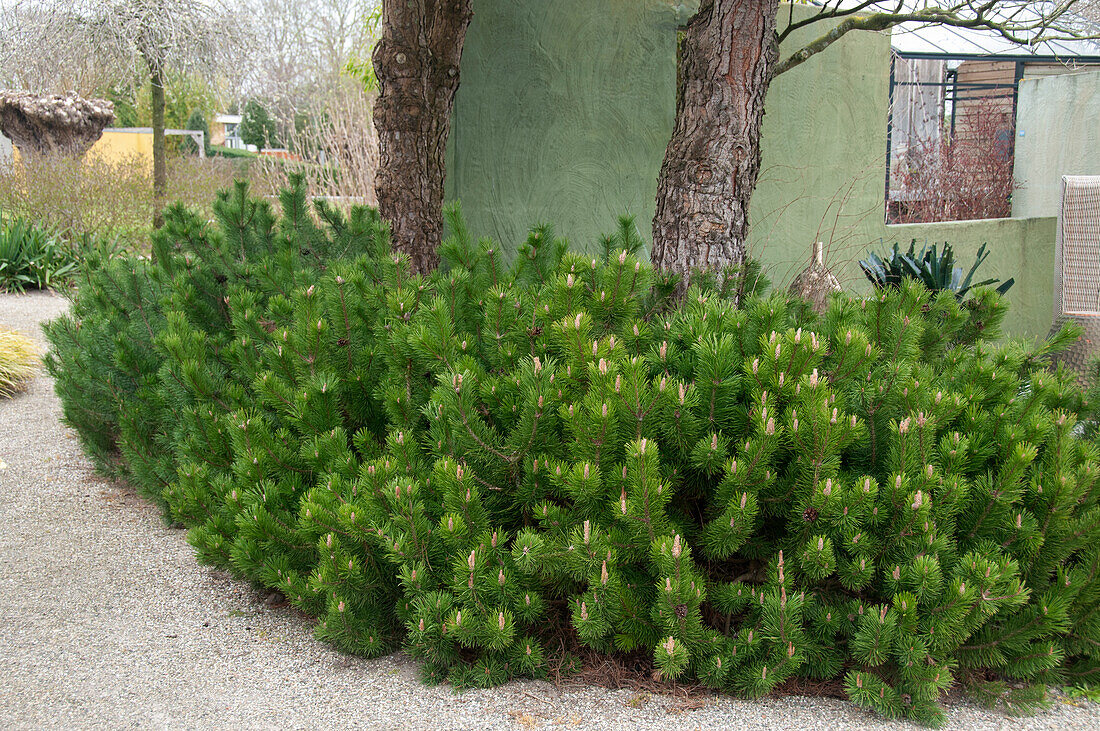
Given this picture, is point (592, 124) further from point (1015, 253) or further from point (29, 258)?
point (29, 258)

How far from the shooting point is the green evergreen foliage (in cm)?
229

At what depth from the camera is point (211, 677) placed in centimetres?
251

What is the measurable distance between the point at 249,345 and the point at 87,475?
76.8 inches

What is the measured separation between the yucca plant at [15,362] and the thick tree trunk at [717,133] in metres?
4.76

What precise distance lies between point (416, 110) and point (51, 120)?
12655mm

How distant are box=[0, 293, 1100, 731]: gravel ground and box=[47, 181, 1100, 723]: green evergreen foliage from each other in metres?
0.11

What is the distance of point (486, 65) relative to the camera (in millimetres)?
5574

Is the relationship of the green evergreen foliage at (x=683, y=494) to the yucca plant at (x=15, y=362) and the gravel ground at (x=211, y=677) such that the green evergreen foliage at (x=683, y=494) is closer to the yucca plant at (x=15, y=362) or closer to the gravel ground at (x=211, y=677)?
the gravel ground at (x=211, y=677)

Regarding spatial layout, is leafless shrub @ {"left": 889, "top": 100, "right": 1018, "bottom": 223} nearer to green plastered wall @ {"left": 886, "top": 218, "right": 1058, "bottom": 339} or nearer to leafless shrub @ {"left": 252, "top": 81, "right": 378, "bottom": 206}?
green plastered wall @ {"left": 886, "top": 218, "right": 1058, "bottom": 339}

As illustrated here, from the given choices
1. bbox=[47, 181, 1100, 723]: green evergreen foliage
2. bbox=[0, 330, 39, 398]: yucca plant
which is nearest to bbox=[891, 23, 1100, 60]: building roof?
bbox=[47, 181, 1100, 723]: green evergreen foliage

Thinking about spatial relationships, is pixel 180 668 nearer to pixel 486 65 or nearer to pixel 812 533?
pixel 812 533

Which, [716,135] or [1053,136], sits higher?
[1053,136]

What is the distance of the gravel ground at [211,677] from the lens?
228 cm

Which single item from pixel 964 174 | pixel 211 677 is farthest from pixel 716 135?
pixel 964 174
